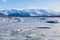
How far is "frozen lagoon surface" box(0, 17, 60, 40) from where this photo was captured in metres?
1.66

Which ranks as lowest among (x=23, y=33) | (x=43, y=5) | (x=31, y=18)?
(x=23, y=33)

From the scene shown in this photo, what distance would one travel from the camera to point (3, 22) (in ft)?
5.75

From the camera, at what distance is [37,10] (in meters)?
1.68

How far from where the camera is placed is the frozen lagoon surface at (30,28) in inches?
65.4

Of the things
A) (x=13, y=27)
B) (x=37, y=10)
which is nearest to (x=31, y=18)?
(x=37, y=10)

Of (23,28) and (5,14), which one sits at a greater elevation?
(5,14)

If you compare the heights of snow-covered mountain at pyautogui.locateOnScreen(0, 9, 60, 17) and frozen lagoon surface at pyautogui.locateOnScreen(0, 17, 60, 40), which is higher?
snow-covered mountain at pyautogui.locateOnScreen(0, 9, 60, 17)

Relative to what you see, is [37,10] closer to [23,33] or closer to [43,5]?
[43,5]

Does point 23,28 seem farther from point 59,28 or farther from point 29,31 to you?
point 59,28

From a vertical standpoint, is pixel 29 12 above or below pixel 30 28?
above

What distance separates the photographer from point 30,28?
5.58 feet

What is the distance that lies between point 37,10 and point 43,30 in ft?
0.73

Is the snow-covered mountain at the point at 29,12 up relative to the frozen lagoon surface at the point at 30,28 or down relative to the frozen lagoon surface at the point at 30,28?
up

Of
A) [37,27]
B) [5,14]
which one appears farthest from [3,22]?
[37,27]
